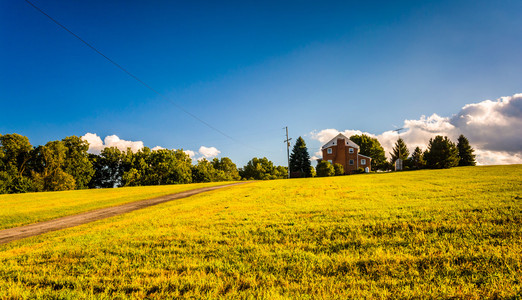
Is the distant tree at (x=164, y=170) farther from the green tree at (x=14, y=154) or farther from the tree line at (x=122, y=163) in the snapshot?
the green tree at (x=14, y=154)

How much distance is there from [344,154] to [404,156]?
112 feet

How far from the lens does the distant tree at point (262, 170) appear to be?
315 ft

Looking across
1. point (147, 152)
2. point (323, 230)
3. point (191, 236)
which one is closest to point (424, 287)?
point (323, 230)

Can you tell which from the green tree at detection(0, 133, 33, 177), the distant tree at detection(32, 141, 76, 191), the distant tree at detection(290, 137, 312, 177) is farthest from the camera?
the distant tree at detection(290, 137, 312, 177)

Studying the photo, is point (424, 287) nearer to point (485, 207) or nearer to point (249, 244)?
point (249, 244)

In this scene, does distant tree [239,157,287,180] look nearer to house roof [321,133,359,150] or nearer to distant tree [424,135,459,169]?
house roof [321,133,359,150]

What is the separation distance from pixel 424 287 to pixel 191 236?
18.7 feet

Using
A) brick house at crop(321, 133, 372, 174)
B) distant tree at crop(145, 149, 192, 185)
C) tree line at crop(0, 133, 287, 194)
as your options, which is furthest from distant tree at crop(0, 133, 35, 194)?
brick house at crop(321, 133, 372, 174)

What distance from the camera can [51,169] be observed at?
55281 millimetres

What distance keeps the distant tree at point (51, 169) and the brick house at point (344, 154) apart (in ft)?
219

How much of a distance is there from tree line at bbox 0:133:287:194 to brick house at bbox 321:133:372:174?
138ft

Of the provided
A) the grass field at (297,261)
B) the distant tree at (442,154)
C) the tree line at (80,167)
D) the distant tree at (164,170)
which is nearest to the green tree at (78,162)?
the tree line at (80,167)

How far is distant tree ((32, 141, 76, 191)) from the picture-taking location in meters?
52.5

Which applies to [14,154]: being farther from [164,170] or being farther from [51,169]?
[164,170]
